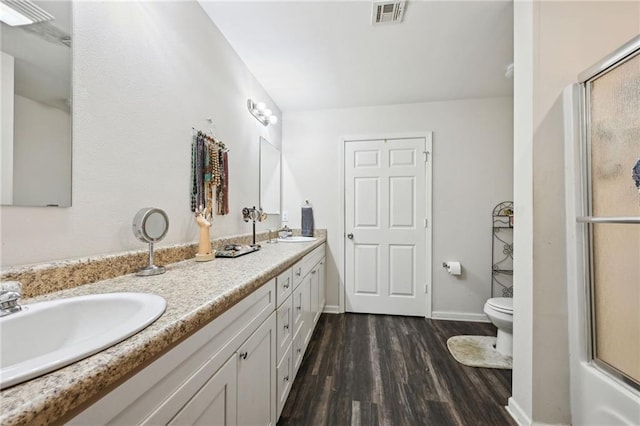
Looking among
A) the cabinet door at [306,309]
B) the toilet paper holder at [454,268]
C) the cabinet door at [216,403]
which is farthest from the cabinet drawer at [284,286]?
the toilet paper holder at [454,268]

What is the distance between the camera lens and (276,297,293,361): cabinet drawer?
51.7 inches

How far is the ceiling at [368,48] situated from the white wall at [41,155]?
119 centimetres

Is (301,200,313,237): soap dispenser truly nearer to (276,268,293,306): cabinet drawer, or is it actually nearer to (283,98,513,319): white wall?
(283,98,513,319): white wall

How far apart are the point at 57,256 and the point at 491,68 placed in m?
2.97

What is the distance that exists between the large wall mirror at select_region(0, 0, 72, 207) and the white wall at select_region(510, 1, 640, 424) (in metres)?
1.97

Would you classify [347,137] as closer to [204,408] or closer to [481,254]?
[481,254]

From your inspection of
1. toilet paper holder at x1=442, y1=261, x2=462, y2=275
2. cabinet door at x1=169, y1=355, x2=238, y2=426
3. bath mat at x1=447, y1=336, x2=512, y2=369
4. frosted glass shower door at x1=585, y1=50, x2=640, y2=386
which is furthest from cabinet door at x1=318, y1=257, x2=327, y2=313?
frosted glass shower door at x1=585, y1=50, x2=640, y2=386

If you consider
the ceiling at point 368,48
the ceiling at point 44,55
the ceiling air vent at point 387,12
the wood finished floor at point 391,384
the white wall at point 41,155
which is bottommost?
the wood finished floor at point 391,384

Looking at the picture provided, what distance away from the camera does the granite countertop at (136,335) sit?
0.34 metres

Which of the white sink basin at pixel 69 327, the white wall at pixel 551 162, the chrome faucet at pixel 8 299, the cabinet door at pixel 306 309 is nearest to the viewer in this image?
the white sink basin at pixel 69 327

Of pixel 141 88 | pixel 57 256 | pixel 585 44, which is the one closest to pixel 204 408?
pixel 57 256

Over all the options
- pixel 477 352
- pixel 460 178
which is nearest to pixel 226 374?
pixel 477 352

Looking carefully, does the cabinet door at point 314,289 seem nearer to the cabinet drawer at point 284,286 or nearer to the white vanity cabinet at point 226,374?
the white vanity cabinet at point 226,374

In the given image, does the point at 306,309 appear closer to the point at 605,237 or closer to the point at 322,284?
the point at 322,284
